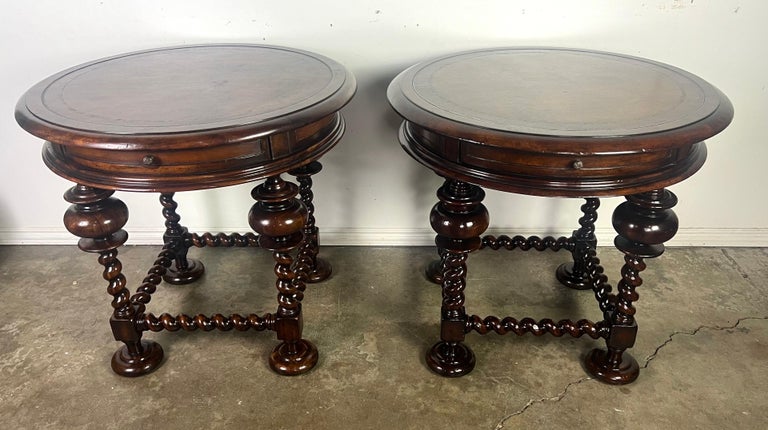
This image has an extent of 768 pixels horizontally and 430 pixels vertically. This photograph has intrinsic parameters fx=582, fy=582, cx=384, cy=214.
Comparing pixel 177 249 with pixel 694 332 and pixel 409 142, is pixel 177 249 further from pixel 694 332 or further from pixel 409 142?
pixel 694 332

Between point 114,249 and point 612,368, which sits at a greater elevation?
point 114,249

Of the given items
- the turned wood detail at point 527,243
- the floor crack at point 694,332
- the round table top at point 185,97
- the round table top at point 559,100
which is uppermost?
the round table top at point 185,97

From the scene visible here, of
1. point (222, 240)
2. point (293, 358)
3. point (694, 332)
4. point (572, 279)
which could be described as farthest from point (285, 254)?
point (694, 332)

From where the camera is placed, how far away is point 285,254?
5.39 feet

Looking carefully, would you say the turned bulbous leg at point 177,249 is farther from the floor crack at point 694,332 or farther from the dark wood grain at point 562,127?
the floor crack at point 694,332

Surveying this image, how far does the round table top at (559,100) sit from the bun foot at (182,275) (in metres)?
1.13

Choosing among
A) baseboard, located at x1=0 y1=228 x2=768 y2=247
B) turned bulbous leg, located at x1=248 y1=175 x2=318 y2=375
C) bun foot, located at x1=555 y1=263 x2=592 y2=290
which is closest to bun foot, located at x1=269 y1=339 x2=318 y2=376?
turned bulbous leg, located at x1=248 y1=175 x2=318 y2=375

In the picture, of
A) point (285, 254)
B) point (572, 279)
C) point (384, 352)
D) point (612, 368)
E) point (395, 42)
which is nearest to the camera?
point (285, 254)

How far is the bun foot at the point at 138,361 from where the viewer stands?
5.90 feet

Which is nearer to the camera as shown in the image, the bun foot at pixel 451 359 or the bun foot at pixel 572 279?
the bun foot at pixel 451 359

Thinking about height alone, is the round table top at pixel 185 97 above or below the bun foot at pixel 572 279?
above

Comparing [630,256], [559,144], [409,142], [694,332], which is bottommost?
[694,332]

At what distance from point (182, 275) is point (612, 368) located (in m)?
1.57

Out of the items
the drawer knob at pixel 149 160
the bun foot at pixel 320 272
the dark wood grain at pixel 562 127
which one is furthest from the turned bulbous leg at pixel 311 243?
the drawer knob at pixel 149 160
